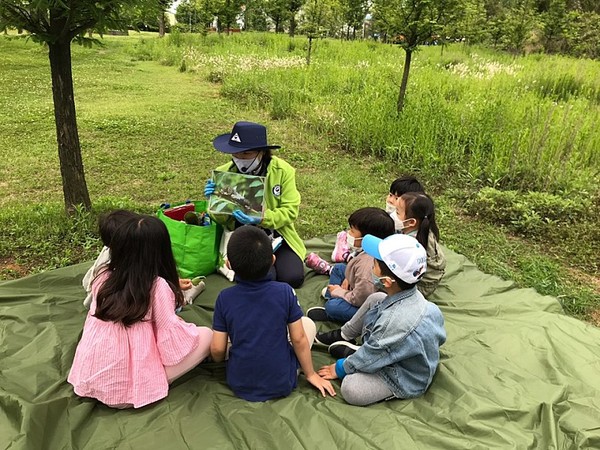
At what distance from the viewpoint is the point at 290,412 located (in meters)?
2.37

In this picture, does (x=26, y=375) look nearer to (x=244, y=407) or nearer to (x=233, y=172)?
(x=244, y=407)

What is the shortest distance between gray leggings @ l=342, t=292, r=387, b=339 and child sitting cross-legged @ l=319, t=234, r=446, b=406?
0.92 feet

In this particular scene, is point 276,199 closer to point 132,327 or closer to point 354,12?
point 132,327

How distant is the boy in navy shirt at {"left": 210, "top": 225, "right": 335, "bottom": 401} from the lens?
224 centimetres

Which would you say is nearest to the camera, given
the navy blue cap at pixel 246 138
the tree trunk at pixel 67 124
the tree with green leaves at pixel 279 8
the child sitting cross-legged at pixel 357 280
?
the child sitting cross-legged at pixel 357 280

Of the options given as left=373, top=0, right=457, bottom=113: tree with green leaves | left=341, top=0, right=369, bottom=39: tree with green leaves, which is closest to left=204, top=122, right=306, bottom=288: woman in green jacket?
left=373, top=0, right=457, bottom=113: tree with green leaves

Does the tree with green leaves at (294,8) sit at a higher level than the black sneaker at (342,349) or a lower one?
higher

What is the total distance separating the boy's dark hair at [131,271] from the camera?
7.22 feet

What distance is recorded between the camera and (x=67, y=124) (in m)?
4.30

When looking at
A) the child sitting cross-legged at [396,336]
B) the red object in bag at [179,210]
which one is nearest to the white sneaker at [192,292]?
the red object in bag at [179,210]

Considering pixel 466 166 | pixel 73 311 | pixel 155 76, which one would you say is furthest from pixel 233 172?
pixel 155 76

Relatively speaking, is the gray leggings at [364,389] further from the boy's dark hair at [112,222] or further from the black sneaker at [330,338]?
the boy's dark hair at [112,222]

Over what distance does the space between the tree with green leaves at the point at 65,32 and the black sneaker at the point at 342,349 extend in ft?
10.1

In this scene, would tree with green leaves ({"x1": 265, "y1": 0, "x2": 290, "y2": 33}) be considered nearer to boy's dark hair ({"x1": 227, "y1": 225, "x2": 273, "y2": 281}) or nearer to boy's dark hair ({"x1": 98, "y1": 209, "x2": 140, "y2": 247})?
boy's dark hair ({"x1": 98, "y1": 209, "x2": 140, "y2": 247})
